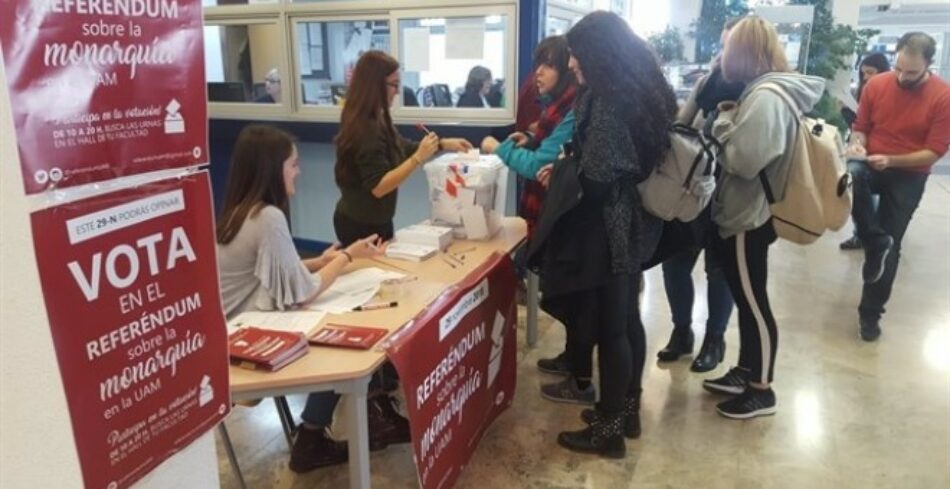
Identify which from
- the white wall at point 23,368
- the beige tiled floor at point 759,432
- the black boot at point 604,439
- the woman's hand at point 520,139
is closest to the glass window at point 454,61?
the woman's hand at point 520,139

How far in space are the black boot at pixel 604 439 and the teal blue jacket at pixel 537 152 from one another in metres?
0.88

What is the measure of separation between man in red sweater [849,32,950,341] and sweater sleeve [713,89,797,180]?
1.41 meters

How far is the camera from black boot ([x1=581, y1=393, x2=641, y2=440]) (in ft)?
8.10

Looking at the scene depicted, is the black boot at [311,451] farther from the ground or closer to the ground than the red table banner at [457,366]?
closer to the ground

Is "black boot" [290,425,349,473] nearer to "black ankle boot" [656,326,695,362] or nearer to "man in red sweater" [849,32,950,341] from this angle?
"black ankle boot" [656,326,695,362]

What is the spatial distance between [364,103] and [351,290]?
764 mm

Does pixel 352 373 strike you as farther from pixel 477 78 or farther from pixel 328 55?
pixel 328 55

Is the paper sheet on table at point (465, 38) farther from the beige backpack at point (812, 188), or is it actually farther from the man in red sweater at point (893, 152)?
the man in red sweater at point (893, 152)

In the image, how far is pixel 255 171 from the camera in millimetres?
1843

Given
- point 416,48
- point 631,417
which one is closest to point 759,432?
point 631,417

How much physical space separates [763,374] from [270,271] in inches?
74.1

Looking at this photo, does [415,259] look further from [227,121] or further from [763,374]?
[227,121]

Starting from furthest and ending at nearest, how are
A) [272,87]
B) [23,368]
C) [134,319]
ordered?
1. [272,87]
2. [134,319]
3. [23,368]

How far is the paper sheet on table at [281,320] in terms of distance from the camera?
5.66 feet
